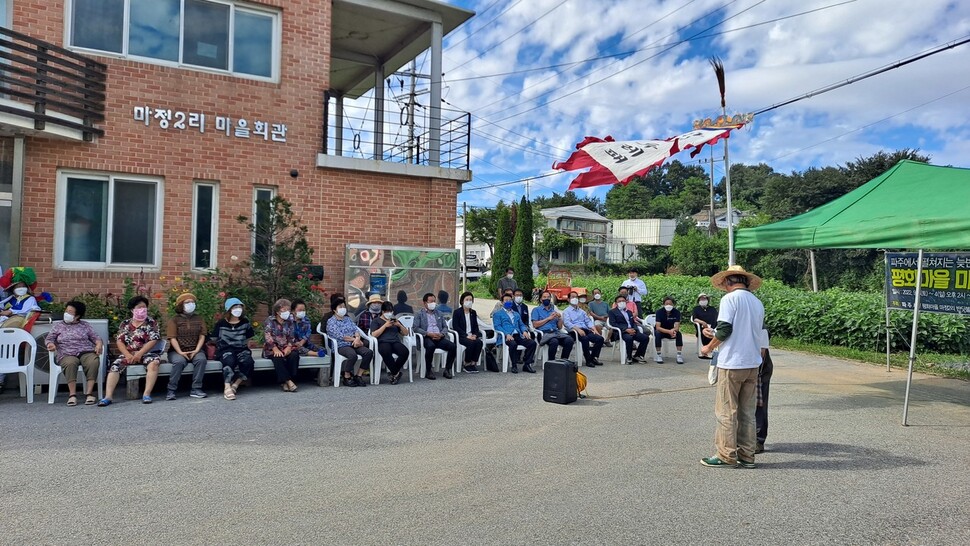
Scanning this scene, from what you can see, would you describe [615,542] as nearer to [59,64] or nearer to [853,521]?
[853,521]

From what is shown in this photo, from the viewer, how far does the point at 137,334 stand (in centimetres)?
871

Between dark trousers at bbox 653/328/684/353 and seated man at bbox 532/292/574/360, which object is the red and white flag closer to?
seated man at bbox 532/292/574/360

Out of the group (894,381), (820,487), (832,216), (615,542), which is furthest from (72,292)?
(894,381)

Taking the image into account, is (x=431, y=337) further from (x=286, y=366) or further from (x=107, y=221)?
(x=107, y=221)

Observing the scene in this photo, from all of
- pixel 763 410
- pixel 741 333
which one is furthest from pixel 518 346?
pixel 741 333

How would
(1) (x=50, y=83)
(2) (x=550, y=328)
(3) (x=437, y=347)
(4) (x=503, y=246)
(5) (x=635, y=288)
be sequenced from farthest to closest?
(4) (x=503, y=246)
(5) (x=635, y=288)
(2) (x=550, y=328)
(3) (x=437, y=347)
(1) (x=50, y=83)

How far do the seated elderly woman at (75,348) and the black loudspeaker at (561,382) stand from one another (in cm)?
564

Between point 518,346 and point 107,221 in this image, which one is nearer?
point 107,221

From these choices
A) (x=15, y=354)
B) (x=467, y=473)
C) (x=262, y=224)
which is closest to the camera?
(x=467, y=473)

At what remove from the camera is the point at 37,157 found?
34.3 ft

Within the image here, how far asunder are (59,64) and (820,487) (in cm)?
1145

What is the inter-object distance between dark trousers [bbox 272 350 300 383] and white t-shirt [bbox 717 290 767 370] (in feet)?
19.1

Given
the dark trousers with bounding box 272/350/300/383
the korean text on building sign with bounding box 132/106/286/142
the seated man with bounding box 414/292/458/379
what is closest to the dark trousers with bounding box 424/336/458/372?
the seated man with bounding box 414/292/458/379

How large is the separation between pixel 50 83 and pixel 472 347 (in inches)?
296
